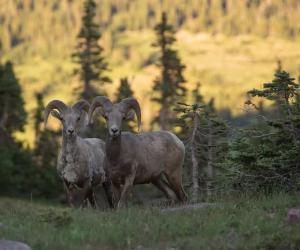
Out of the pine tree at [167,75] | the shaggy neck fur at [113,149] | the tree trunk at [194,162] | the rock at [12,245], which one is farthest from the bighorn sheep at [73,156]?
the pine tree at [167,75]

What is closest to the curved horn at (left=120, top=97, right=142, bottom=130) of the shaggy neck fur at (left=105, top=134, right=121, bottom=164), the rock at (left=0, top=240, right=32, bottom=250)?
the shaggy neck fur at (left=105, top=134, right=121, bottom=164)

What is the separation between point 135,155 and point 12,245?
21.4 ft

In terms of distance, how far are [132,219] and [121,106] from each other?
13.6ft

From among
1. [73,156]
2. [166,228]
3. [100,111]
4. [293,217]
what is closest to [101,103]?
[100,111]

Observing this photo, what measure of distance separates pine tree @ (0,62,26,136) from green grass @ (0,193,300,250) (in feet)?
115

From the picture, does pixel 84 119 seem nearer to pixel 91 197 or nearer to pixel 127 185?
pixel 127 185

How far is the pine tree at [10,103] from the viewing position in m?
45.5

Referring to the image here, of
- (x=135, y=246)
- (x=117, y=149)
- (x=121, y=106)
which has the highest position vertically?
(x=121, y=106)

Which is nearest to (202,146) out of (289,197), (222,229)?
(289,197)

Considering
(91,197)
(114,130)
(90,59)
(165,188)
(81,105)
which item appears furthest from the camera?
(90,59)

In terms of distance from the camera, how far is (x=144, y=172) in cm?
1524

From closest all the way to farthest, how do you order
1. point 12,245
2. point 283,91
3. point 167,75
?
point 12,245, point 283,91, point 167,75

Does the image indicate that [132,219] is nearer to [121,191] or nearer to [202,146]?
[121,191]

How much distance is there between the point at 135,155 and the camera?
15.0 metres
